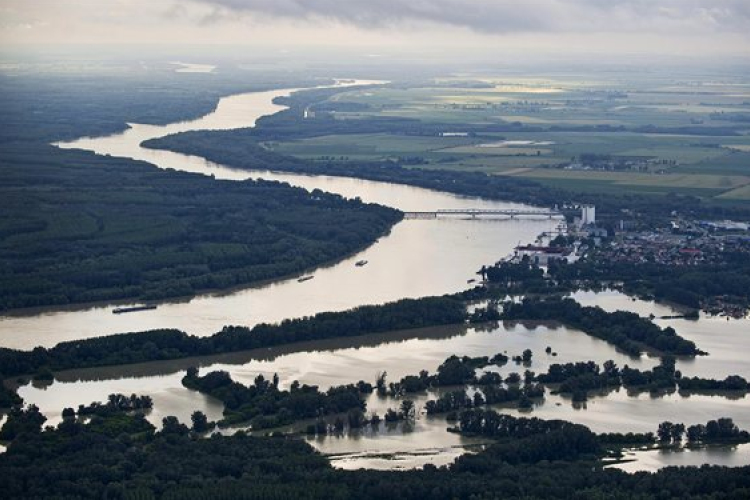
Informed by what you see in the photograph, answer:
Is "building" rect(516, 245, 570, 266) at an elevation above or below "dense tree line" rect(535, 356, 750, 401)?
above

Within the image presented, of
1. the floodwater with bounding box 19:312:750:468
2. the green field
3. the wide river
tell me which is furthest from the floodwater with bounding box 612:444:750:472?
the green field

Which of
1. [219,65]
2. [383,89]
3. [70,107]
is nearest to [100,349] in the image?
[70,107]

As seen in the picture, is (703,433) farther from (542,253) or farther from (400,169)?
(400,169)

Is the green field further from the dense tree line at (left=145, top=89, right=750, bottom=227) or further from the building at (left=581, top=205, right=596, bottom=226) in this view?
the building at (left=581, top=205, right=596, bottom=226)

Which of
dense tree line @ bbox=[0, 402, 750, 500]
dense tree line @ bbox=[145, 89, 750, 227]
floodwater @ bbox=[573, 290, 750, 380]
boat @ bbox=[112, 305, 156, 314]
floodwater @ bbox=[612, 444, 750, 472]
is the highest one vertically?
dense tree line @ bbox=[145, 89, 750, 227]

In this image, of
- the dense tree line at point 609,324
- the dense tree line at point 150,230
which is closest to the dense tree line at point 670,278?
the dense tree line at point 609,324

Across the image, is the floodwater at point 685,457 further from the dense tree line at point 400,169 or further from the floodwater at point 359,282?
the dense tree line at point 400,169
